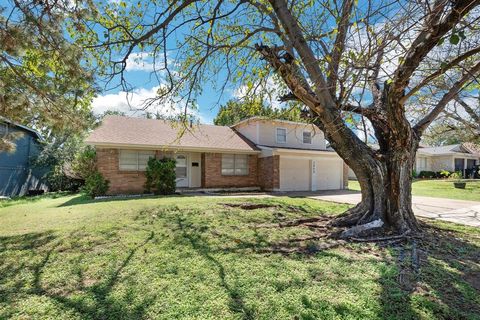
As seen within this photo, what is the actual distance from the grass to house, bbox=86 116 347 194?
7854mm

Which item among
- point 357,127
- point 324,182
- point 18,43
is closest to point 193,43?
point 18,43

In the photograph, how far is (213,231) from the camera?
645 cm

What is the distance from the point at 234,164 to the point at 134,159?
5.92 m

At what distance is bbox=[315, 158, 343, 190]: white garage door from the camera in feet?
64.0

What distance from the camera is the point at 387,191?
6344 mm

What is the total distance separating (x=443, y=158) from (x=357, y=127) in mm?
36084

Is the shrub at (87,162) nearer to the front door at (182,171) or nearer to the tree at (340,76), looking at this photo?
the front door at (182,171)

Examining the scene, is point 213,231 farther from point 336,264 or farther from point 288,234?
point 336,264

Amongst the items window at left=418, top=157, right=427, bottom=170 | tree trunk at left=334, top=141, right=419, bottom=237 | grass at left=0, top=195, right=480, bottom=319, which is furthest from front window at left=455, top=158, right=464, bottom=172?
tree trunk at left=334, top=141, right=419, bottom=237

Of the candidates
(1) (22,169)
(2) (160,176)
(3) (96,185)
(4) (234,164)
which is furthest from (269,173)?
(1) (22,169)

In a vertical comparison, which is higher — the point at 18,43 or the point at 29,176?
the point at 18,43

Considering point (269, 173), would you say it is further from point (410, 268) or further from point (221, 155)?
point (410, 268)

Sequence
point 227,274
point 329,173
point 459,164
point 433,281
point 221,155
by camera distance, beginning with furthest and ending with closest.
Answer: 1. point 459,164
2. point 329,173
3. point 221,155
4. point 227,274
5. point 433,281

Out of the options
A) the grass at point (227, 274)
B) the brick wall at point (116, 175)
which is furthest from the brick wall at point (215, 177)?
the grass at point (227, 274)
